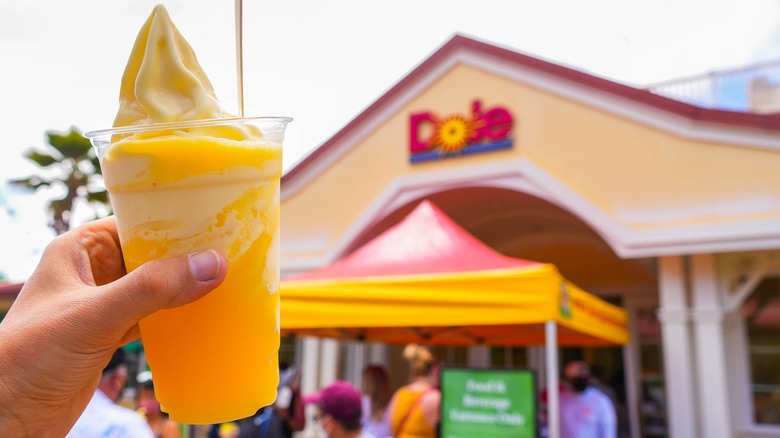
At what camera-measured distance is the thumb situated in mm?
992

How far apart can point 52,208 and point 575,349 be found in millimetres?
13158

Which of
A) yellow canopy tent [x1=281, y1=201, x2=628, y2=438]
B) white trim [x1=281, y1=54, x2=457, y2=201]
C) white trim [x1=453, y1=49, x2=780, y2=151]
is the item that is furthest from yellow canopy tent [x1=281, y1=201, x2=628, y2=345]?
white trim [x1=281, y1=54, x2=457, y2=201]

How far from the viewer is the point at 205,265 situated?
39.4 inches

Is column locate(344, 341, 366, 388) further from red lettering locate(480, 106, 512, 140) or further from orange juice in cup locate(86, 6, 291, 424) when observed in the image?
orange juice in cup locate(86, 6, 291, 424)

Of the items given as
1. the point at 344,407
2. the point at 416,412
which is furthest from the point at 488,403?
the point at 344,407

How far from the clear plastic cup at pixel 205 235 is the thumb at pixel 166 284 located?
4cm

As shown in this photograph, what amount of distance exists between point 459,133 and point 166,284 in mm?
7922

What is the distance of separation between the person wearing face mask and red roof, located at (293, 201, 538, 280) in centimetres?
207

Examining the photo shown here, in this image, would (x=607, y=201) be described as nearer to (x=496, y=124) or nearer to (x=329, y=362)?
(x=496, y=124)

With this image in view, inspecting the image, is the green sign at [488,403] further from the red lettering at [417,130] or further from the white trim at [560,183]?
the red lettering at [417,130]

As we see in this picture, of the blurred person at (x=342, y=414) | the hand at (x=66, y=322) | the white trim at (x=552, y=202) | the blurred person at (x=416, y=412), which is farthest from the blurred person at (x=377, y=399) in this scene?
the hand at (x=66, y=322)

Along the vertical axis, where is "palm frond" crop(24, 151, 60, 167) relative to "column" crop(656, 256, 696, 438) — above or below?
above

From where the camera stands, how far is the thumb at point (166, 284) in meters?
0.99

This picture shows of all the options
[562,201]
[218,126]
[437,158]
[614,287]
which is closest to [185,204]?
[218,126]
